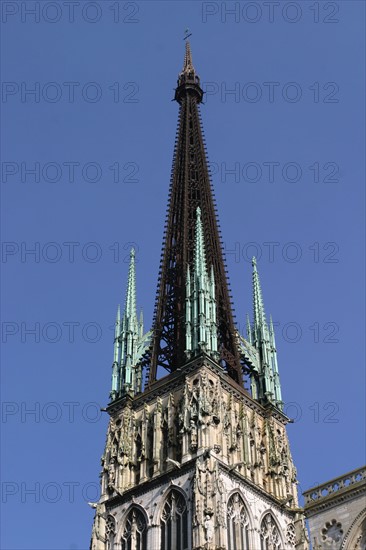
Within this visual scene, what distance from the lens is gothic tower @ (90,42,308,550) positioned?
49.5 m

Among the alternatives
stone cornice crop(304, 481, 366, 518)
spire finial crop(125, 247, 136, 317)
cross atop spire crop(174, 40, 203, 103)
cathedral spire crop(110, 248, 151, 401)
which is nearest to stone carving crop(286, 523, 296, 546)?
stone cornice crop(304, 481, 366, 518)

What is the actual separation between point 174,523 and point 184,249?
22.3 m

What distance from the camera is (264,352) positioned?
62.5 metres

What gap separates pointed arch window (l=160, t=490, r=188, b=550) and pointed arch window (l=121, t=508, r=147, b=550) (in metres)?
1.50

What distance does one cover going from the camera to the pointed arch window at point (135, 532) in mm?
50531

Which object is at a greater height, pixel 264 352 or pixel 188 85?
pixel 188 85

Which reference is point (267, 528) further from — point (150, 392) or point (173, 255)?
point (173, 255)

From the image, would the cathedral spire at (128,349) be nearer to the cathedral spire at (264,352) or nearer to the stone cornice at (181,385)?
the stone cornice at (181,385)

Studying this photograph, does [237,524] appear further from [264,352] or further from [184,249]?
[184,249]

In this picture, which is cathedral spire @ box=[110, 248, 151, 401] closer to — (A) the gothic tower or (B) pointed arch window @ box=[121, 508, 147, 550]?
(A) the gothic tower

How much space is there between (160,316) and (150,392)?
7991 mm

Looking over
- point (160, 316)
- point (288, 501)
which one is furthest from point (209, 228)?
point (288, 501)

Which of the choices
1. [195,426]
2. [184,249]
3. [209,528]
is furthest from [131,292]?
[209,528]

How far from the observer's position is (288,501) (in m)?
53.6
